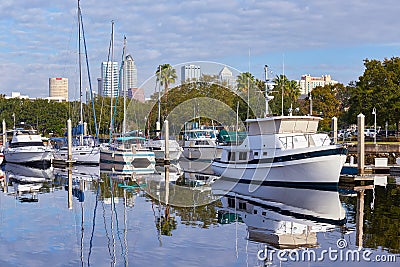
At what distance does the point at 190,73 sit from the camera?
63.3m

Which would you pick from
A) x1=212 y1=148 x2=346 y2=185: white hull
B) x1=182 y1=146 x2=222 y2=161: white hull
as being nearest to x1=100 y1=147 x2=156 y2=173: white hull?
x1=182 y1=146 x2=222 y2=161: white hull

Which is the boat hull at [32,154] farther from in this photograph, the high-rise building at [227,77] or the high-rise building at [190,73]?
the high-rise building at [227,77]

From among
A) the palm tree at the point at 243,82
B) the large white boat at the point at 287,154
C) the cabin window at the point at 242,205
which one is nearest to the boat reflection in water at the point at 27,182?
the cabin window at the point at 242,205

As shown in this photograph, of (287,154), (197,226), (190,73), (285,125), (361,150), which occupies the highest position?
(190,73)

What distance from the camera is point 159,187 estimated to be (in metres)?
34.3

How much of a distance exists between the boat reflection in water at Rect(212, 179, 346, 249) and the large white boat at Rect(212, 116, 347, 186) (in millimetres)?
820

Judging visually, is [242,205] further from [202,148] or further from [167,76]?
[167,76]

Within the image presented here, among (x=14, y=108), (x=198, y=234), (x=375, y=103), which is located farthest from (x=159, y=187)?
(x=14, y=108)

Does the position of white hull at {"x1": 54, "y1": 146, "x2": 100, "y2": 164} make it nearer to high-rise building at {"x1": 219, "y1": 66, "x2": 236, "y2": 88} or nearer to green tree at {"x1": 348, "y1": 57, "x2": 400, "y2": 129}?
high-rise building at {"x1": 219, "y1": 66, "x2": 236, "y2": 88}

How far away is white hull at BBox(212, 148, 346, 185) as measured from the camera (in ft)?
102

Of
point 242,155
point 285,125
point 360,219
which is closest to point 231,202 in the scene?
point 360,219

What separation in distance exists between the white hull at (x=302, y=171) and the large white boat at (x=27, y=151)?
27251 millimetres

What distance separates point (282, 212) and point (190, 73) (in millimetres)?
41024

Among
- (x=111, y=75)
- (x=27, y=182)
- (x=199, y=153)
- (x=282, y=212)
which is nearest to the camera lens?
(x=282, y=212)
